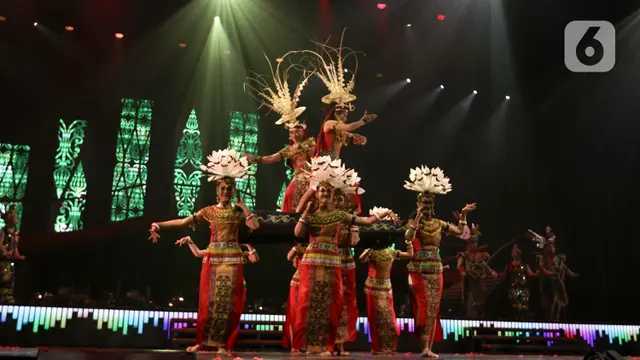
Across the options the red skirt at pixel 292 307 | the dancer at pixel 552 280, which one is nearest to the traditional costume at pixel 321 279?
the red skirt at pixel 292 307

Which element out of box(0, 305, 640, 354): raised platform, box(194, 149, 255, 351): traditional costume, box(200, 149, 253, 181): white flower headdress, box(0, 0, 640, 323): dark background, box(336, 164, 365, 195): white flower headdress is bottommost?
box(0, 305, 640, 354): raised platform

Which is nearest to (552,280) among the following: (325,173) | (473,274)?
(473,274)

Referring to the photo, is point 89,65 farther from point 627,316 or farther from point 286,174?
point 627,316

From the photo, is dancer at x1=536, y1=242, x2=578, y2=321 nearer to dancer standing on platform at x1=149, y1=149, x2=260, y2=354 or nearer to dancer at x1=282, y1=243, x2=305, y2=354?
dancer at x1=282, y1=243, x2=305, y2=354

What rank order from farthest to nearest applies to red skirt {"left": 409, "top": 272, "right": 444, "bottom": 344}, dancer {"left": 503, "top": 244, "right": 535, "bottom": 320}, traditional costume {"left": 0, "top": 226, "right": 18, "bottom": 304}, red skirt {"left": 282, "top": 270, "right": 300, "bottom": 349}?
dancer {"left": 503, "top": 244, "right": 535, "bottom": 320} < traditional costume {"left": 0, "top": 226, "right": 18, "bottom": 304} < red skirt {"left": 409, "top": 272, "right": 444, "bottom": 344} < red skirt {"left": 282, "top": 270, "right": 300, "bottom": 349}

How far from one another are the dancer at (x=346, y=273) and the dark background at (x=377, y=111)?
5275mm

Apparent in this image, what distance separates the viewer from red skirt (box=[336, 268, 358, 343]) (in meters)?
5.98

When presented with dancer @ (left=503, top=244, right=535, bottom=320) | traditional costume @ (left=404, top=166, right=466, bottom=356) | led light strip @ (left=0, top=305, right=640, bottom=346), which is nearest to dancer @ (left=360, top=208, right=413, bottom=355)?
traditional costume @ (left=404, top=166, right=466, bottom=356)

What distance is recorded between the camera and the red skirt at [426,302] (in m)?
6.06

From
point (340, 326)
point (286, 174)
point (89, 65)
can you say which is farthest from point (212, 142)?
point (340, 326)

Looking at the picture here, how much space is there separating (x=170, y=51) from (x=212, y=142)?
1630 millimetres

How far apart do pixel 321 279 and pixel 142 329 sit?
9.68 feet

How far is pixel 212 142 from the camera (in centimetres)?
1130

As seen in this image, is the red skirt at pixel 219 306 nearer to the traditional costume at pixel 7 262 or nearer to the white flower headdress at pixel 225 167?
the white flower headdress at pixel 225 167
